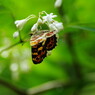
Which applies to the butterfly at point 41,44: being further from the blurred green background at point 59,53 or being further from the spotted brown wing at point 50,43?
the blurred green background at point 59,53

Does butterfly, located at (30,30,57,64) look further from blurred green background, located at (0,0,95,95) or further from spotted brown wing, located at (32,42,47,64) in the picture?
blurred green background, located at (0,0,95,95)

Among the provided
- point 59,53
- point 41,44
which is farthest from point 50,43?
point 59,53

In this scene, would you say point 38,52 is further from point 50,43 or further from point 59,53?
point 59,53

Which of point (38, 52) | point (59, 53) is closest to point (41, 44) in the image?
point (38, 52)

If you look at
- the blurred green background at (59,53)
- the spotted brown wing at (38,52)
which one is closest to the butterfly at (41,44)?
the spotted brown wing at (38,52)

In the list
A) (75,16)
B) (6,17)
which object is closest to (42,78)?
(75,16)

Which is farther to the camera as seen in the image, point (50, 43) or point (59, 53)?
point (59, 53)

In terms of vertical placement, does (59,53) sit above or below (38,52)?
above
